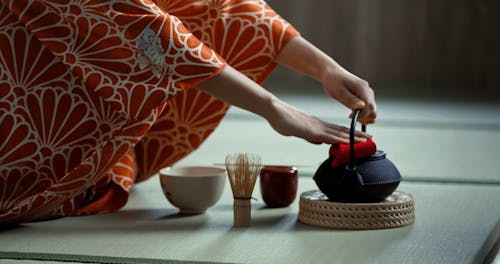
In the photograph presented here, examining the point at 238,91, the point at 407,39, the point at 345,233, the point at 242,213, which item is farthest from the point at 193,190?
the point at 407,39

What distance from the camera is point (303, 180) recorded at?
248 cm

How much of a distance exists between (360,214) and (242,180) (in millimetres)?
259

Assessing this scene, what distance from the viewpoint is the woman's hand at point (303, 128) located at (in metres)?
1.91

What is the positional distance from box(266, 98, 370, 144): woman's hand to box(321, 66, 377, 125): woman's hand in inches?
4.3

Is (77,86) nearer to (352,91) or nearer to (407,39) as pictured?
(352,91)

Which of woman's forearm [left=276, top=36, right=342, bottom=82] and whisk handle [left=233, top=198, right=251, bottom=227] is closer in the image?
whisk handle [left=233, top=198, right=251, bottom=227]

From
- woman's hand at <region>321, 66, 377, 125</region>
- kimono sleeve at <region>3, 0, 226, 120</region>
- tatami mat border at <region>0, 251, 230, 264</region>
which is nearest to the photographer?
tatami mat border at <region>0, 251, 230, 264</region>

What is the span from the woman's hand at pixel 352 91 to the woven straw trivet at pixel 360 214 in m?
Answer: 0.21

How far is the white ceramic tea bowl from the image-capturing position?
2020 mm

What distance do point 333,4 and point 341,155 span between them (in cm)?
428

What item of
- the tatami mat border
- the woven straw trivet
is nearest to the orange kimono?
the tatami mat border

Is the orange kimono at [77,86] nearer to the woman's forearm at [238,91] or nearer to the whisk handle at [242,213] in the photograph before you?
the woman's forearm at [238,91]

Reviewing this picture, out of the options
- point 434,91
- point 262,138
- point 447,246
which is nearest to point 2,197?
point 447,246

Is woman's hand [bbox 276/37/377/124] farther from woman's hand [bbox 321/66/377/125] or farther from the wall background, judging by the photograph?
the wall background
